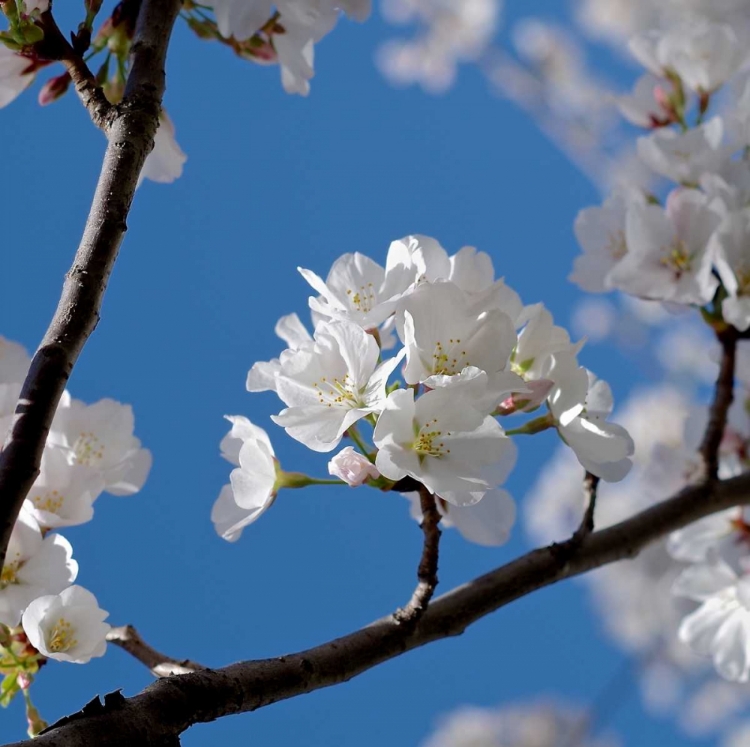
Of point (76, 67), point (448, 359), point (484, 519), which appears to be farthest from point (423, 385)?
point (76, 67)

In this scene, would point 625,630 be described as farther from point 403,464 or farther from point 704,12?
point 403,464

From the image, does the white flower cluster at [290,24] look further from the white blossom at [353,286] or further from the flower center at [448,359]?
the flower center at [448,359]

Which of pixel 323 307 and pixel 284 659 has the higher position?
pixel 323 307

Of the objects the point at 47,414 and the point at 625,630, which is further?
the point at 625,630

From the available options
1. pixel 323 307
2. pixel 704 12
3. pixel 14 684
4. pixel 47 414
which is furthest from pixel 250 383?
pixel 704 12

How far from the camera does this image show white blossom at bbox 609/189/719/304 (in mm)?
1242

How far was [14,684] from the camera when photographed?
0.83 metres

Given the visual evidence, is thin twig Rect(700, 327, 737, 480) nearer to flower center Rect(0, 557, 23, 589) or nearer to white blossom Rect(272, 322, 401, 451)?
white blossom Rect(272, 322, 401, 451)

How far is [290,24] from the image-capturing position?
1181 millimetres

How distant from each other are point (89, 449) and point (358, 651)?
0.36 meters

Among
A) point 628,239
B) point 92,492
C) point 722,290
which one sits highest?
point 628,239

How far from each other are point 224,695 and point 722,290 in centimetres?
90

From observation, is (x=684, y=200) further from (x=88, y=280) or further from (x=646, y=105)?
(x=88, y=280)

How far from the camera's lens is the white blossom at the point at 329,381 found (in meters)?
0.77
